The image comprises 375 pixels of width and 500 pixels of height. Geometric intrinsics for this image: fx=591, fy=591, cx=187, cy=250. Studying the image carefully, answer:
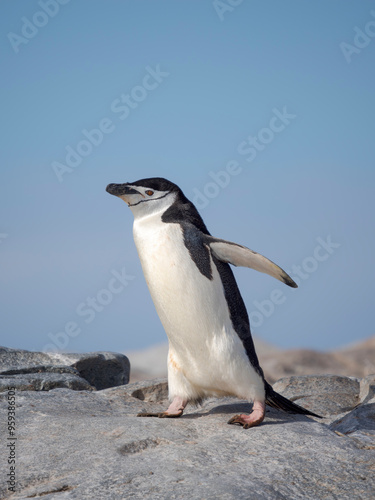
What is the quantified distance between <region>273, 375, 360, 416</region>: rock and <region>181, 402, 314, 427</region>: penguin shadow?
1.44m

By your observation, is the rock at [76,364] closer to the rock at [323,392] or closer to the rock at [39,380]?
the rock at [39,380]

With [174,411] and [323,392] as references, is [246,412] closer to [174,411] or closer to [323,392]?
[174,411]

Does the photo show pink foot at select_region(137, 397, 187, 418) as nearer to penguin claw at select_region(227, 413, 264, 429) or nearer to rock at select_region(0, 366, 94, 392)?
penguin claw at select_region(227, 413, 264, 429)

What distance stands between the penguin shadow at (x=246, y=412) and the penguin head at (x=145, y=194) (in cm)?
157

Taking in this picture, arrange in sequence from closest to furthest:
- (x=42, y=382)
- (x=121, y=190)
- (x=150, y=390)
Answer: (x=121, y=190)
(x=42, y=382)
(x=150, y=390)

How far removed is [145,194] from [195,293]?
835 mm

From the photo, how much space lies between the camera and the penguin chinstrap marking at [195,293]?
4.18 metres

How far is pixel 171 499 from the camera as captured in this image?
2.84m

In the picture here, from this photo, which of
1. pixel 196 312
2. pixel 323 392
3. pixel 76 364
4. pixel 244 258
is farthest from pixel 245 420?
pixel 76 364

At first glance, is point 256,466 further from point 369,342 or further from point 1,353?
point 369,342

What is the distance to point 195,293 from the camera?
4176mm

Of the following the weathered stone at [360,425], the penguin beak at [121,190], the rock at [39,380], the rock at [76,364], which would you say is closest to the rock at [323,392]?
the weathered stone at [360,425]

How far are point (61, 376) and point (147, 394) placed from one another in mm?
869

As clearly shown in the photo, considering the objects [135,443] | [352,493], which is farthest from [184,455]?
[352,493]
